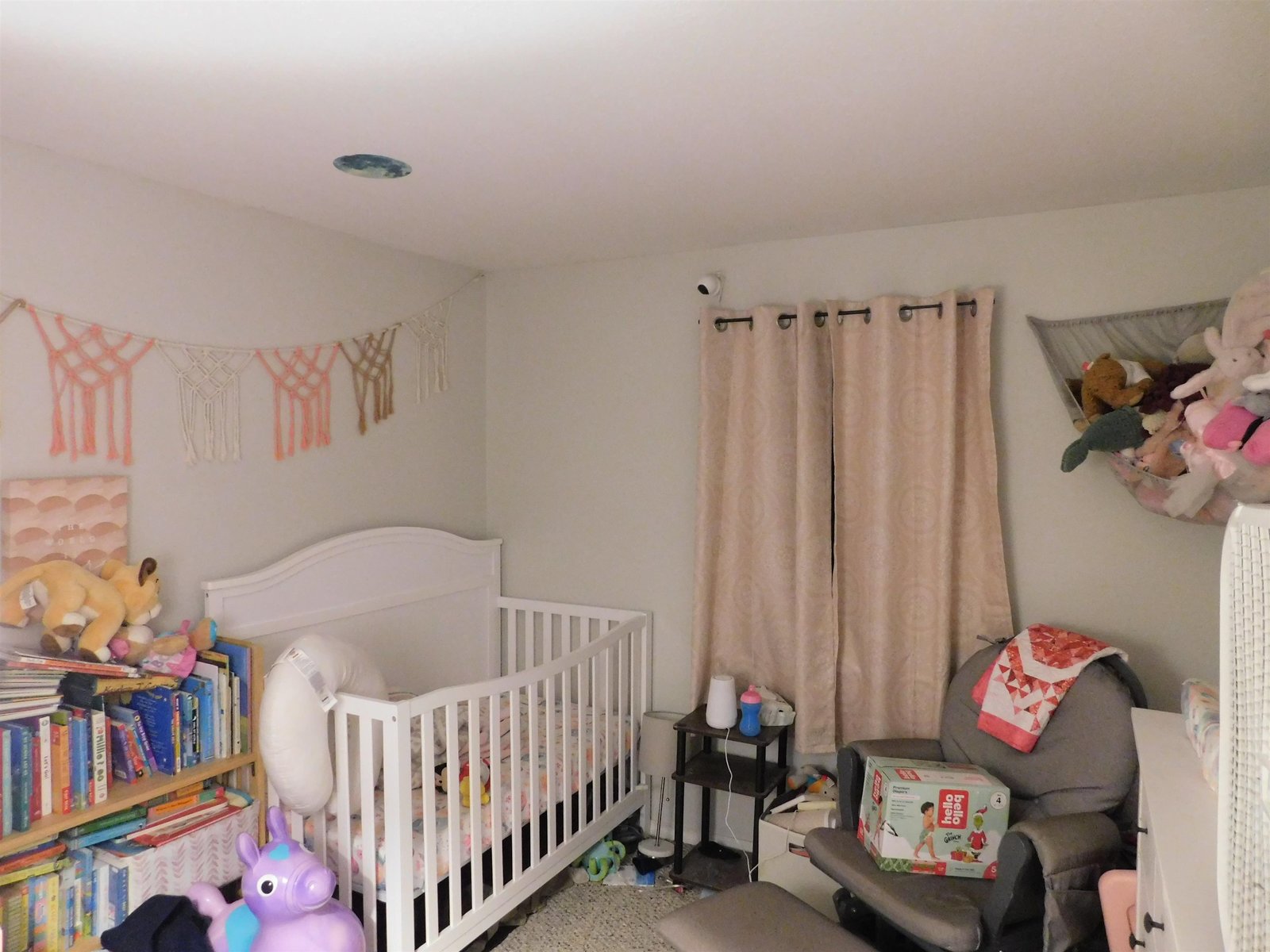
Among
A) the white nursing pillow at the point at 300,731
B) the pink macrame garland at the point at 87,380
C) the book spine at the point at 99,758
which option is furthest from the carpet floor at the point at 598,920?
the pink macrame garland at the point at 87,380

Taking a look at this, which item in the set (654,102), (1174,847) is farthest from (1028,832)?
(654,102)

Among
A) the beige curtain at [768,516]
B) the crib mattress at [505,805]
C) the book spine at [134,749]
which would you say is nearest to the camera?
the book spine at [134,749]

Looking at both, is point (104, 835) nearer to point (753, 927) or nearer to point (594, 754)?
point (594, 754)

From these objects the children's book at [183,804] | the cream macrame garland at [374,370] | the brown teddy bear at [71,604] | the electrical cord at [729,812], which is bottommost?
the electrical cord at [729,812]

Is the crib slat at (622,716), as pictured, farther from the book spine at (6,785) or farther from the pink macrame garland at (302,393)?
the book spine at (6,785)

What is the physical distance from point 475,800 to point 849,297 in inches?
84.5

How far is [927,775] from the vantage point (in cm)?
233

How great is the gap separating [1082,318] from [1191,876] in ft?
6.24

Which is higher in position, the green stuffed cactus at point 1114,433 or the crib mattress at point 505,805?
the green stuffed cactus at point 1114,433

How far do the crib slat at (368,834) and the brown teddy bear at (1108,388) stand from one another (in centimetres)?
229

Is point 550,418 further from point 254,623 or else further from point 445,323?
point 254,623

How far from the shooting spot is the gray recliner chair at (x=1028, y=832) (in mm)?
2000

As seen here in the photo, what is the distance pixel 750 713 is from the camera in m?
2.95

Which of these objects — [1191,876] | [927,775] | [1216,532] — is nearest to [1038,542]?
[1216,532]
